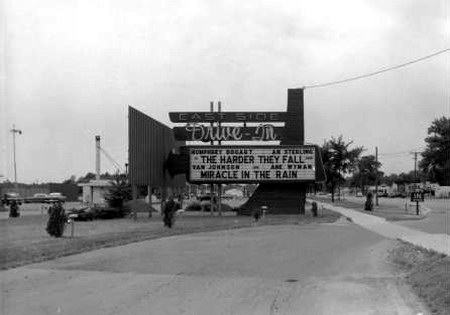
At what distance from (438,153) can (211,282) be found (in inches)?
4911

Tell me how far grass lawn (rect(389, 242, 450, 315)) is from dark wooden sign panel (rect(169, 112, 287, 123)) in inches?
958

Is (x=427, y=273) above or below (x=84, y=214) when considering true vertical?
above

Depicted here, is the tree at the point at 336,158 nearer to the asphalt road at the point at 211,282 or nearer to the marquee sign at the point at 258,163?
the marquee sign at the point at 258,163

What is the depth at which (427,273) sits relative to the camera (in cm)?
1288

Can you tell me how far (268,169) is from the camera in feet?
138

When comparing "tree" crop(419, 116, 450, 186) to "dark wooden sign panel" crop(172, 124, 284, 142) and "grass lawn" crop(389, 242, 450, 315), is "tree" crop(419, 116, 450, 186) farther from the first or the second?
"grass lawn" crop(389, 242, 450, 315)

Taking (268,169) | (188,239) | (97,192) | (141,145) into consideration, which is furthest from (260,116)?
(97,192)

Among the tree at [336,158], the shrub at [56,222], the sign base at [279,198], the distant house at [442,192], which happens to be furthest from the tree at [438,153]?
the shrub at [56,222]

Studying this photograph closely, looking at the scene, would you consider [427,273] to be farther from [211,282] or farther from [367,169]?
[367,169]

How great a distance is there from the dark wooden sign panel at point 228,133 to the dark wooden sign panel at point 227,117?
1.51 feet

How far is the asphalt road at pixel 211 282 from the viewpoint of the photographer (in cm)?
998

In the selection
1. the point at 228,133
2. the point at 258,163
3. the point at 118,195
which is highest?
the point at 228,133

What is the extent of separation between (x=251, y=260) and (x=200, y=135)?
91.3 feet

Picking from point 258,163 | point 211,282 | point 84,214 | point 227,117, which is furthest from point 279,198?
point 211,282
